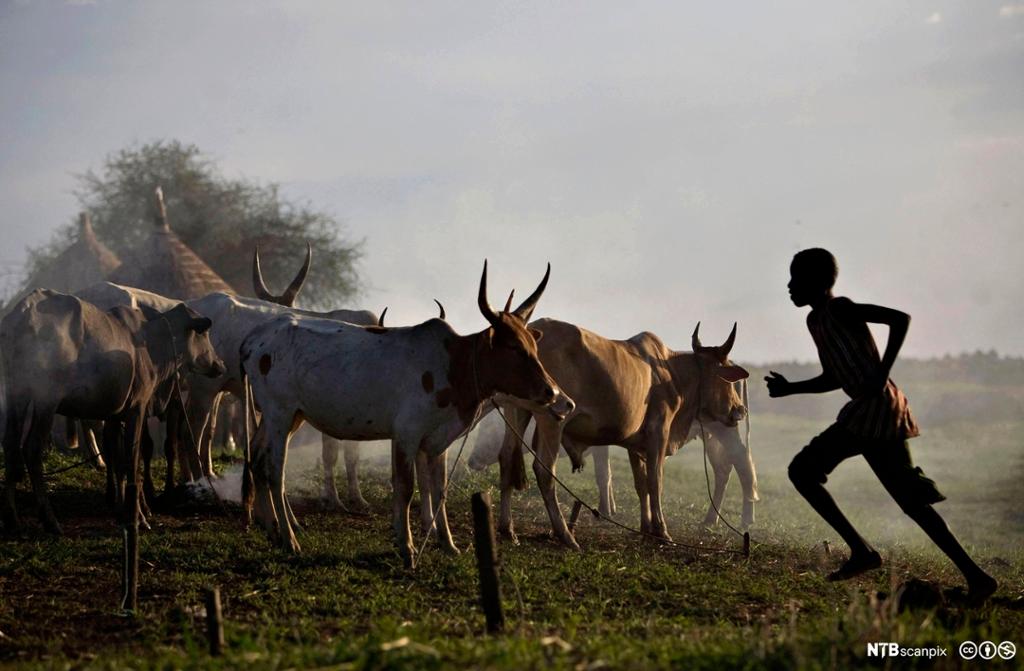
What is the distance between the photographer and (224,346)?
45.9 ft

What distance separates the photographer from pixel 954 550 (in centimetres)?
802

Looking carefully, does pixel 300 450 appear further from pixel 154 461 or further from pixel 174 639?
pixel 174 639

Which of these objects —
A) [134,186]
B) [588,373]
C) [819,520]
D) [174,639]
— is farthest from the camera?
[134,186]

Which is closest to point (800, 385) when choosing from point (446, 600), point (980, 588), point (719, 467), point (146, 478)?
point (980, 588)

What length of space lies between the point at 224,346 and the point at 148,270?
715 cm

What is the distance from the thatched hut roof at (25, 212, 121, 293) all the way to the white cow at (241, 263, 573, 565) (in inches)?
515

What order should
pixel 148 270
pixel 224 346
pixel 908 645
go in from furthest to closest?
1. pixel 148 270
2. pixel 224 346
3. pixel 908 645

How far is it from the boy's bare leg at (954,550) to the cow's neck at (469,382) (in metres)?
3.69

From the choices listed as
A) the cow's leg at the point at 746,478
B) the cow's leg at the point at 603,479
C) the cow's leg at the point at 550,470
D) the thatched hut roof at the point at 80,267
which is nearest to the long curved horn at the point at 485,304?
the cow's leg at the point at 550,470

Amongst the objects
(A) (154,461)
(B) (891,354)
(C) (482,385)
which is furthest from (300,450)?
(B) (891,354)

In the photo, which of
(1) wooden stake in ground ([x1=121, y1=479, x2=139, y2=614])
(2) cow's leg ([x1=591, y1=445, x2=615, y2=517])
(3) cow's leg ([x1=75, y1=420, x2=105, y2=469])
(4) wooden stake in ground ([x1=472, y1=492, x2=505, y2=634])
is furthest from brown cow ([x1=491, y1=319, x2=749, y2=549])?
(3) cow's leg ([x1=75, y1=420, x2=105, y2=469])

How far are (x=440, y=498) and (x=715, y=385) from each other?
5035 millimetres

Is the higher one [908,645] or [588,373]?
[588,373]

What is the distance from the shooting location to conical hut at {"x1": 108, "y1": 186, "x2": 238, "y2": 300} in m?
20.2
